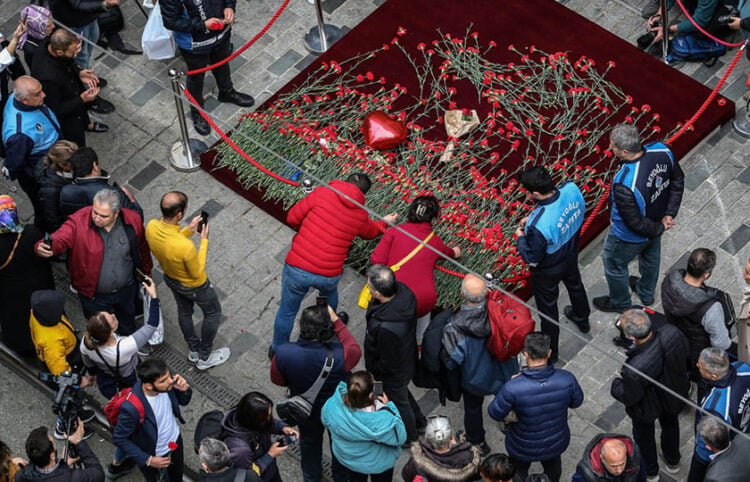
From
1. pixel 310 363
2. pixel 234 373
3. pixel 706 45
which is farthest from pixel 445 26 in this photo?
pixel 310 363

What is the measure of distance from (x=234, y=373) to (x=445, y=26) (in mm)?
4367

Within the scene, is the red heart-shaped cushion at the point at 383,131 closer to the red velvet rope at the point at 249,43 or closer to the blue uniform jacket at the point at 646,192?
the red velvet rope at the point at 249,43

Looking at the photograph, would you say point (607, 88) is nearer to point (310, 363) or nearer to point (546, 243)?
point (546, 243)

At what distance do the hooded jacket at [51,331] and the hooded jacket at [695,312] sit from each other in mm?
4328

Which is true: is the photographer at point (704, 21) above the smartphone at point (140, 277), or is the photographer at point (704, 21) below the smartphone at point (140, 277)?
above

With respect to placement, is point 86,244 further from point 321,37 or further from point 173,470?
point 321,37

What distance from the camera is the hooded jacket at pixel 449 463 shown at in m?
7.82

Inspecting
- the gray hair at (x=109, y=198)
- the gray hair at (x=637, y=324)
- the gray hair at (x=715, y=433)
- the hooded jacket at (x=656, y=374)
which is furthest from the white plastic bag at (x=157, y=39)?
the gray hair at (x=715, y=433)

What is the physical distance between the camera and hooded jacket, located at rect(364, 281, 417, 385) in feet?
28.7

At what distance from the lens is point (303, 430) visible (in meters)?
8.83

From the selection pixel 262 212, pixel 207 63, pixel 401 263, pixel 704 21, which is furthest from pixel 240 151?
pixel 704 21

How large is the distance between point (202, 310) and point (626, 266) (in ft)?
11.2

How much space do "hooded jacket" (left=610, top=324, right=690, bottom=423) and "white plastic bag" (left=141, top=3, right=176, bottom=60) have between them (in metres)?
5.70

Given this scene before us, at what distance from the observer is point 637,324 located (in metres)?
8.46
